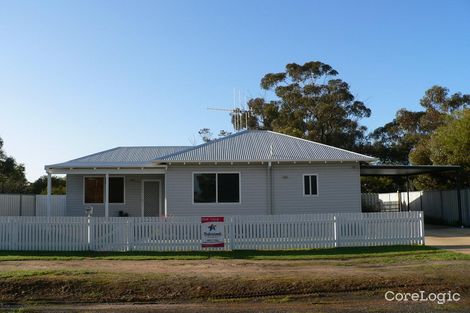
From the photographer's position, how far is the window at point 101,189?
2427cm

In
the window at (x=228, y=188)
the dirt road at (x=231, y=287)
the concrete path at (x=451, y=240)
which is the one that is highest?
the window at (x=228, y=188)

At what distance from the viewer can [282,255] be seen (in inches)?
612

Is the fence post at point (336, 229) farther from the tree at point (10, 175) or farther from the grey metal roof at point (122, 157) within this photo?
the tree at point (10, 175)

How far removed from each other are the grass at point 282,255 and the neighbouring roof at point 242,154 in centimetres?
555

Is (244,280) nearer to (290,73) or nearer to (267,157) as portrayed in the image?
(267,157)

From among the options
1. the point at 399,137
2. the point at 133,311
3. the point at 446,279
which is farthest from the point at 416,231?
the point at 399,137

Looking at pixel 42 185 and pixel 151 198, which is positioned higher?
pixel 42 185

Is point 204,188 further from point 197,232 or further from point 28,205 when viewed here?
point 28,205

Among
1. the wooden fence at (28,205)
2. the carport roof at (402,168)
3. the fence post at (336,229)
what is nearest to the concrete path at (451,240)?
the carport roof at (402,168)

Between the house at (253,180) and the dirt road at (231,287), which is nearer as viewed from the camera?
the dirt road at (231,287)

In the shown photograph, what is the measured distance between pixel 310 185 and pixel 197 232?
6648mm

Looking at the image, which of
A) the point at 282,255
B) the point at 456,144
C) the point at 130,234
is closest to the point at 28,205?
the point at 130,234

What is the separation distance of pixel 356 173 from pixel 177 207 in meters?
7.28

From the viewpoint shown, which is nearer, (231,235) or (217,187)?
(231,235)
